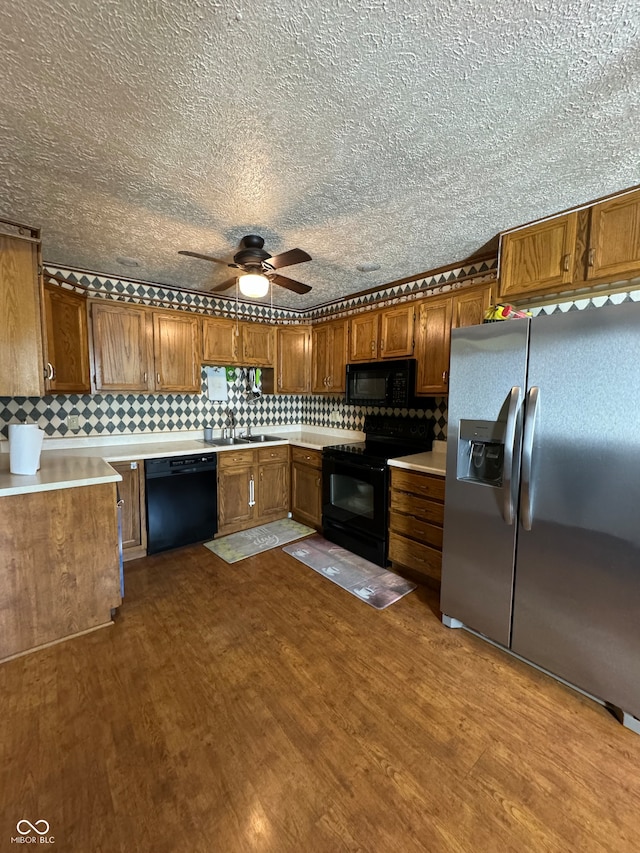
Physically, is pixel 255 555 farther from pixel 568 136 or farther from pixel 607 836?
pixel 568 136

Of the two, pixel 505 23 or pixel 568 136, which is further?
pixel 568 136

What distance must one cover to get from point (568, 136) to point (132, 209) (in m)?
2.22

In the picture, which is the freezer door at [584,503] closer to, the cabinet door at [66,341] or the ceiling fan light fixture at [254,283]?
the ceiling fan light fixture at [254,283]

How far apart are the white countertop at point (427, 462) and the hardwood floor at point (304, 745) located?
100 centimetres

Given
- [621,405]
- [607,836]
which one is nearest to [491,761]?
[607,836]

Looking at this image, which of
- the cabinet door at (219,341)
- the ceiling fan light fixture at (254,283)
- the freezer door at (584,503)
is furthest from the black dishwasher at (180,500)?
the freezer door at (584,503)

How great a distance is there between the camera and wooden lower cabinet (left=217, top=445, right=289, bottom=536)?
353 centimetres

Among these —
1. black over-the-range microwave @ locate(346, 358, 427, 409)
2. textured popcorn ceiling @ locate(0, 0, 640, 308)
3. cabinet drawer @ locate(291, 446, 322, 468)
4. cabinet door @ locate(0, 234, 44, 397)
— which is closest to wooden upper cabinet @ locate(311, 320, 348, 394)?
black over-the-range microwave @ locate(346, 358, 427, 409)

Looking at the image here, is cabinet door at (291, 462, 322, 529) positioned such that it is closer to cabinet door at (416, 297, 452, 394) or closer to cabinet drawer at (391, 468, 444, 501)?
cabinet drawer at (391, 468, 444, 501)

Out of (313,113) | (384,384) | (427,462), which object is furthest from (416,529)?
(313,113)

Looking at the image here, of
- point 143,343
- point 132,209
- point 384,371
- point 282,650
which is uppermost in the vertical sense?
point 132,209

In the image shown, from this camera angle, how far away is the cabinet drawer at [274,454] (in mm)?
3768

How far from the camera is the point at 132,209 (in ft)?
6.75

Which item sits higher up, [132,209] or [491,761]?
[132,209]
